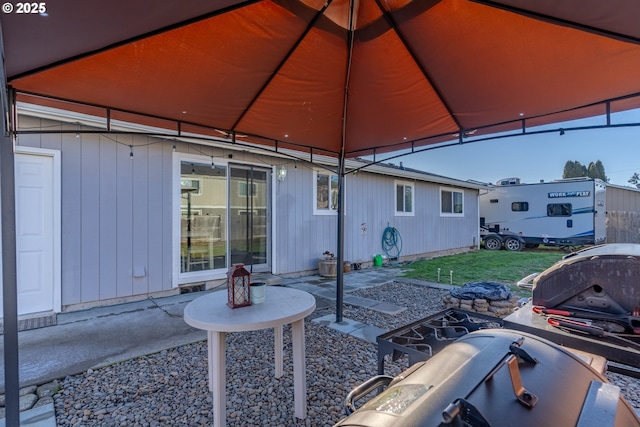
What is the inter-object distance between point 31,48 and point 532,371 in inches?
114

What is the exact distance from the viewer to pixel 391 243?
30.5 ft

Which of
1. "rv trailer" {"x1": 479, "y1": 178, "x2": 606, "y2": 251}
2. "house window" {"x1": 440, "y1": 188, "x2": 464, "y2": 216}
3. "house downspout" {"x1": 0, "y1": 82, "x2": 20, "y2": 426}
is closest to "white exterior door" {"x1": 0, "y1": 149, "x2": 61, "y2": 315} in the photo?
"house downspout" {"x1": 0, "y1": 82, "x2": 20, "y2": 426}

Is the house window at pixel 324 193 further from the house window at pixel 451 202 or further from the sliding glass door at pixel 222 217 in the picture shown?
the house window at pixel 451 202

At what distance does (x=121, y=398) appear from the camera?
7.88 feet

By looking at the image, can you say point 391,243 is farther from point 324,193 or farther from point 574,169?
point 574,169

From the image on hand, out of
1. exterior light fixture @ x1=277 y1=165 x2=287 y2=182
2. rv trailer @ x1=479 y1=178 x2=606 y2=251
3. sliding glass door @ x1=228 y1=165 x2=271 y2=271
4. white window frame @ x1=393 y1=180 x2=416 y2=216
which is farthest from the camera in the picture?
rv trailer @ x1=479 y1=178 x2=606 y2=251

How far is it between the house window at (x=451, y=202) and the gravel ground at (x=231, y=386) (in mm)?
8947

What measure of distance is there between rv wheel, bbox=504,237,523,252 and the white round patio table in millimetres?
13939

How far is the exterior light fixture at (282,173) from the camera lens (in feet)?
21.3

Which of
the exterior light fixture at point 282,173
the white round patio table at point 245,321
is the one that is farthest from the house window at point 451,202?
the white round patio table at point 245,321

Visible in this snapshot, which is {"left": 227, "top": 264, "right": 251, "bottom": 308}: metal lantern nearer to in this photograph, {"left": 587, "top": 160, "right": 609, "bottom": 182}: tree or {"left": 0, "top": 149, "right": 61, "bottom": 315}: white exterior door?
{"left": 0, "top": 149, "right": 61, "bottom": 315}: white exterior door

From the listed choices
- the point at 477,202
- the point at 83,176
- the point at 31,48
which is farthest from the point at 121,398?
the point at 477,202

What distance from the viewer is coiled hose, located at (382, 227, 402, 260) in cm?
915

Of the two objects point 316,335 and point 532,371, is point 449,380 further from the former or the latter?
point 316,335
